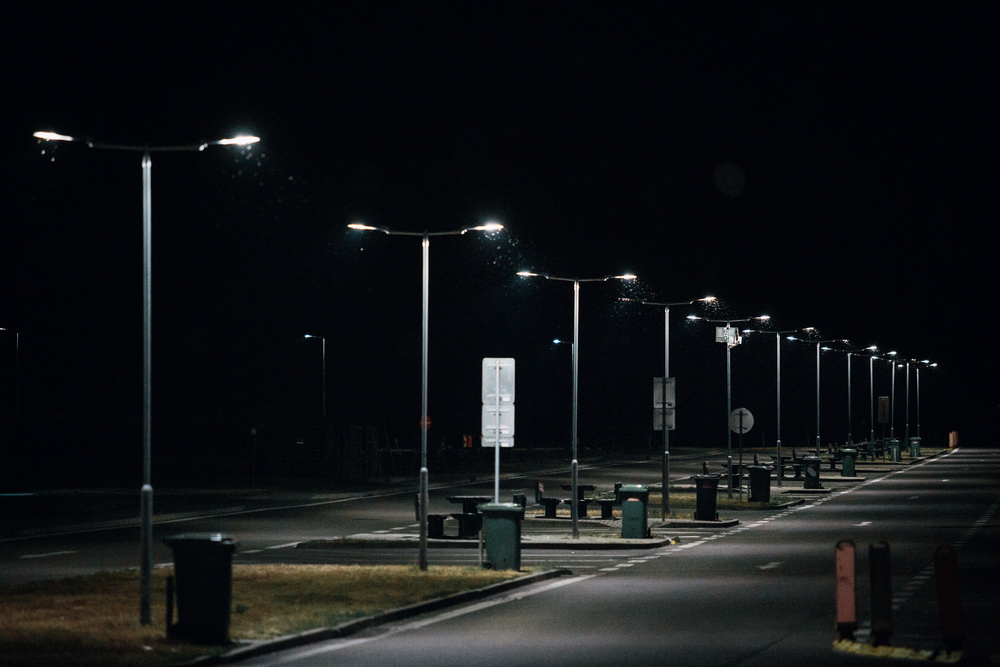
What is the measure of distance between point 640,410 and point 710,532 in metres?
103

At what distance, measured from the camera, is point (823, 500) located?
55.0 meters

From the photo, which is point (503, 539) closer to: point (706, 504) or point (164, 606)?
point (164, 606)

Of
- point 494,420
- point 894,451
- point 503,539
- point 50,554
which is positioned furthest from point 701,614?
point 894,451

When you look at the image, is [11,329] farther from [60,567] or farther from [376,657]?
[376,657]

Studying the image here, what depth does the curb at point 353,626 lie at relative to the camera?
15130 mm

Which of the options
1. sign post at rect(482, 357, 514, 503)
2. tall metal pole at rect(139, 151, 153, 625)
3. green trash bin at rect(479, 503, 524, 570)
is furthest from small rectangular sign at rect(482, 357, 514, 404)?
tall metal pole at rect(139, 151, 153, 625)

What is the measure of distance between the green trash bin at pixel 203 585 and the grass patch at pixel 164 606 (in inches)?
9.0

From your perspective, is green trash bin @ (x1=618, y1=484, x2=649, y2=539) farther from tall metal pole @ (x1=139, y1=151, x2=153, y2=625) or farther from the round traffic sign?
the round traffic sign

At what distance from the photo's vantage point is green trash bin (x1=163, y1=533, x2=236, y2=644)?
1543 cm

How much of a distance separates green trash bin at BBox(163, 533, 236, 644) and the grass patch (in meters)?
0.23

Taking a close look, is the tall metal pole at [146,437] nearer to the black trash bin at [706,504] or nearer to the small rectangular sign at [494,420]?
the small rectangular sign at [494,420]

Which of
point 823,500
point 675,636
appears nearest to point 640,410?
point 823,500

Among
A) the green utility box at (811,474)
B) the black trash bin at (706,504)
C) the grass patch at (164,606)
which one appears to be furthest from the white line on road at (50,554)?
the green utility box at (811,474)

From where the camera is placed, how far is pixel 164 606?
19609 millimetres
